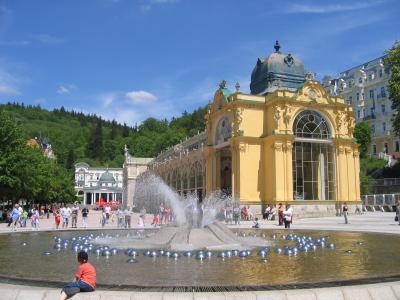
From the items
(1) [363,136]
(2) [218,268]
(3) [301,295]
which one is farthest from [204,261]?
(1) [363,136]

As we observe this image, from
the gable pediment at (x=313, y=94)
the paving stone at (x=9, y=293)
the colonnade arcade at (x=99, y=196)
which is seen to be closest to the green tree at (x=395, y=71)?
the gable pediment at (x=313, y=94)

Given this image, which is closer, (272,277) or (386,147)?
(272,277)

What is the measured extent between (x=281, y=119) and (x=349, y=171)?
33.5 ft

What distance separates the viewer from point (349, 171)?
4969cm

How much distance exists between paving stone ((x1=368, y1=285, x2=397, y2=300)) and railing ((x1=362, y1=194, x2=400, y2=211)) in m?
46.4

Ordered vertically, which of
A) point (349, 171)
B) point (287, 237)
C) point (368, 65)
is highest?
Result: point (368, 65)

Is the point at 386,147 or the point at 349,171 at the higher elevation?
the point at 386,147

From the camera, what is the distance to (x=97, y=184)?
180500 mm

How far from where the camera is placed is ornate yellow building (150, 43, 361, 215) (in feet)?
152

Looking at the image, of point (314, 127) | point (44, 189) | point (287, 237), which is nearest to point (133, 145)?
point (44, 189)

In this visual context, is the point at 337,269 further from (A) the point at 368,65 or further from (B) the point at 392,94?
(A) the point at 368,65

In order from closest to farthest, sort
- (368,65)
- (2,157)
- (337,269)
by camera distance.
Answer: (337,269) < (2,157) < (368,65)

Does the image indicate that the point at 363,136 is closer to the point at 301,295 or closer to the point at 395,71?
the point at 395,71

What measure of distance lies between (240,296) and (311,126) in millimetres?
42896
